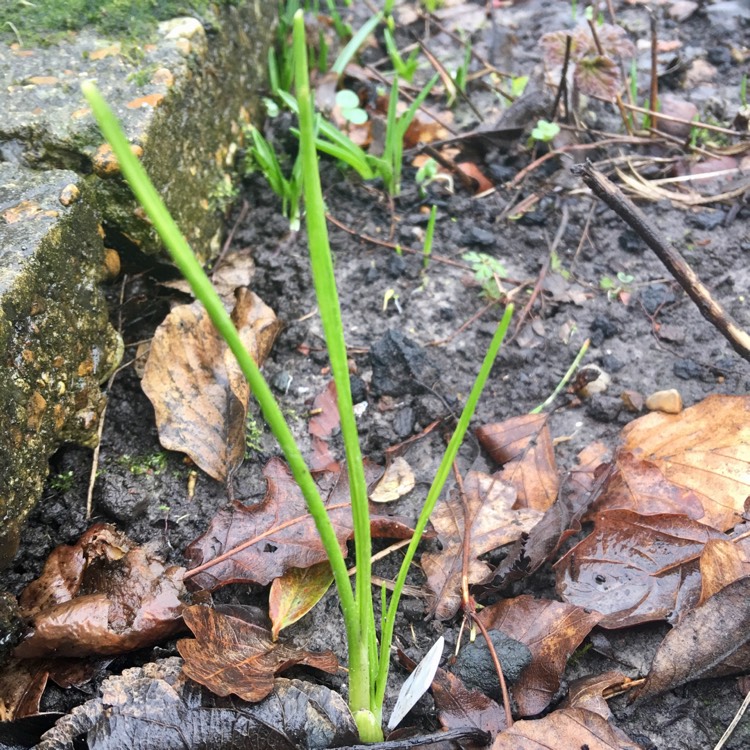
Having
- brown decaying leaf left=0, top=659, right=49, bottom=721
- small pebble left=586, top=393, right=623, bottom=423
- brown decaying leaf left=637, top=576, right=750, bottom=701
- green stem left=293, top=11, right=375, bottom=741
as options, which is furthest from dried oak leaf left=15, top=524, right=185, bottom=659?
small pebble left=586, top=393, right=623, bottom=423

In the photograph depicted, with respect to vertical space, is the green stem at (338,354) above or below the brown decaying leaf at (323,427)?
above

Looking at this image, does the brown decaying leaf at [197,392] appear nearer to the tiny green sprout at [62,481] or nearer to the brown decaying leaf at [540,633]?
the tiny green sprout at [62,481]

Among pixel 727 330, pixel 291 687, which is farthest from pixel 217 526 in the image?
pixel 727 330

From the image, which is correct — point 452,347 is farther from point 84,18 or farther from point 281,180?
point 84,18

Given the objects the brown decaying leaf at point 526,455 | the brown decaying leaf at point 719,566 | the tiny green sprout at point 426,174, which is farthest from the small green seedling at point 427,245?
the brown decaying leaf at point 719,566

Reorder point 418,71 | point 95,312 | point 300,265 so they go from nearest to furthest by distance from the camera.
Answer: point 95,312 → point 300,265 → point 418,71

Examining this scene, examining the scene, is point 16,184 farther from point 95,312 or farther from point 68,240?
point 95,312

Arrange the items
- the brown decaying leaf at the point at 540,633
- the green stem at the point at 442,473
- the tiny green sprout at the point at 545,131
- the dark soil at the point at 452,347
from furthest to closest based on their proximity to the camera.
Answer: the tiny green sprout at the point at 545,131 < the dark soil at the point at 452,347 < the brown decaying leaf at the point at 540,633 < the green stem at the point at 442,473
